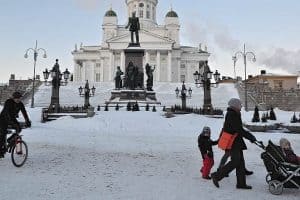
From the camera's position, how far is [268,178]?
8.03 meters

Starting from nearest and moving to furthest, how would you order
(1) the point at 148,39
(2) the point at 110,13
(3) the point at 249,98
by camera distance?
(3) the point at 249,98 → (1) the point at 148,39 → (2) the point at 110,13

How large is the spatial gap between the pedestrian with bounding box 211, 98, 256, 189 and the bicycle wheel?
4.55 meters

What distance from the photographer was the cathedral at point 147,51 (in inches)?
4067

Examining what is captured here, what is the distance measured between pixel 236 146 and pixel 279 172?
2.90 ft

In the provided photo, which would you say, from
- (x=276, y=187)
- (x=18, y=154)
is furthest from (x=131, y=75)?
(x=276, y=187)

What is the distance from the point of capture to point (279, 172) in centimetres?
707

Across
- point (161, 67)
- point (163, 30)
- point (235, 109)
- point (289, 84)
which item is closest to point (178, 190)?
point (235, 109)

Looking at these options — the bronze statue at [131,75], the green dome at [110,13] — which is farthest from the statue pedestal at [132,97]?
the green dome at [110,13]

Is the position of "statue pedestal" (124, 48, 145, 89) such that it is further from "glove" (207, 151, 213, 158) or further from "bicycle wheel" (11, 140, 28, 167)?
"glove" (207, 151, 213, 158)

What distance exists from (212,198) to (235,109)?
70.4 inches

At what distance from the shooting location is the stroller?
22.9ft

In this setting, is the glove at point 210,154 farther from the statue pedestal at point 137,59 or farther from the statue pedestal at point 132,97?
the statue pedestal at point 137,59

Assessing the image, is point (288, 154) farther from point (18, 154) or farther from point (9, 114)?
point (9, 114)

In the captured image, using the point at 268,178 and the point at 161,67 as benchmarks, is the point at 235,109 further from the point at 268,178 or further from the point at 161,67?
the point at 161,67
